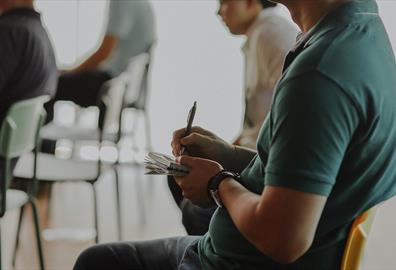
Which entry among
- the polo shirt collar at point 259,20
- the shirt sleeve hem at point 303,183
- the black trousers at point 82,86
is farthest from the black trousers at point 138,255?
the black trousers at point 82,86

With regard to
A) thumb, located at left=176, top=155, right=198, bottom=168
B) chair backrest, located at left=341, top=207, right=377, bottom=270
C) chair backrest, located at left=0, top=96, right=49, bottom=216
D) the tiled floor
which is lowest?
the tiled floor

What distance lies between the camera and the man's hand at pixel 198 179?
114 centimetres

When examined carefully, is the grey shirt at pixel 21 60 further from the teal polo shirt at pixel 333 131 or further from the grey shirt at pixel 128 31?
the teal polo shirt at pixel 333 131

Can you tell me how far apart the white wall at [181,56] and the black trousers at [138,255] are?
8.87 feet

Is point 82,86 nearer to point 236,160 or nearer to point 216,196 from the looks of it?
point 236,160

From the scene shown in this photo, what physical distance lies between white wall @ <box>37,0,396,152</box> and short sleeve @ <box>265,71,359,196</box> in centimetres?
317

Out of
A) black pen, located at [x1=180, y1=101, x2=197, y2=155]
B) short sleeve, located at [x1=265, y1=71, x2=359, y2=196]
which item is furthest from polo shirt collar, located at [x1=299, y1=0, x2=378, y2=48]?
black pen, located at [x1=180, y1=101, x2=197, y2=155]

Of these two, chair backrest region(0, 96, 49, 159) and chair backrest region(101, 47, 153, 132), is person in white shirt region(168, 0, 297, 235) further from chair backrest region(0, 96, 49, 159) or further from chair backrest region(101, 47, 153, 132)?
chair backrest region(101, 47, 153, 132)

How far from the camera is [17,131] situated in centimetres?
195

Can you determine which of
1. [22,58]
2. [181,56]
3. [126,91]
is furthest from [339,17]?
[181,56]

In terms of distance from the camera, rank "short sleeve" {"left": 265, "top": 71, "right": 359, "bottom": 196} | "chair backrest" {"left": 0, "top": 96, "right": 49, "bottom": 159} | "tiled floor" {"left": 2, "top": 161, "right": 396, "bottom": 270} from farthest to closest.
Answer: "tiled floor" {"left": 2, "top": 161, "right": 396, "bottom": 270}
"chair backrest" {"left": 0, "top": 96, "right": 49, "bottom": 159}
"short sleeve" {"left": 265, "top": 71, "right": 359, "bottom": 196}

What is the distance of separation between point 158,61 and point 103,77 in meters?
0.68

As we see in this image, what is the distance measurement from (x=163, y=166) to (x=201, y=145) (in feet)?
0.71

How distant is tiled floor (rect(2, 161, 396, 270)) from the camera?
2.79 meters
